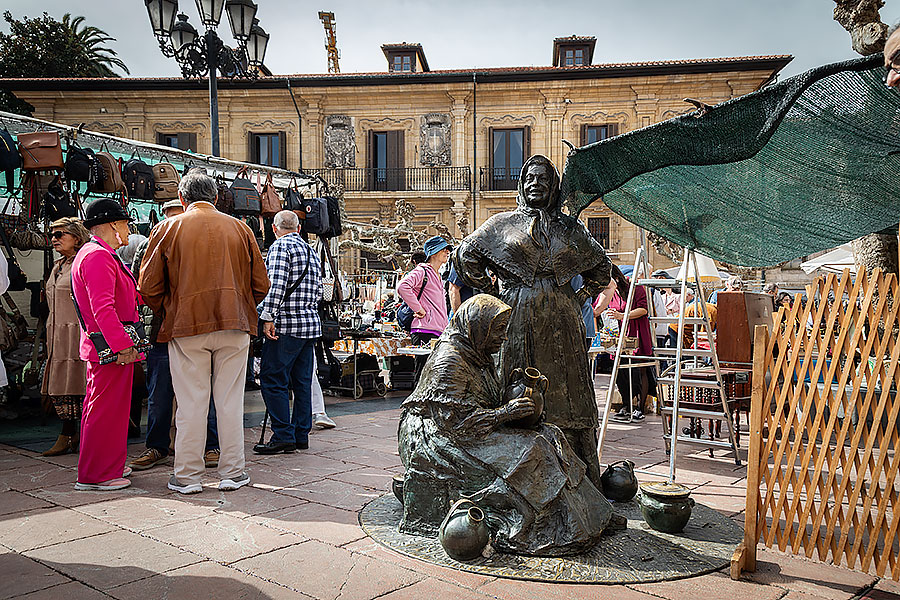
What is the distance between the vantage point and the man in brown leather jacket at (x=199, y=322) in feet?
15.3

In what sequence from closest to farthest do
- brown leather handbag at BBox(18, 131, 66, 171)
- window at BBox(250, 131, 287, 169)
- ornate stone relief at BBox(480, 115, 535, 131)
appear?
brown leather handbag at BBox(18, 131, 66, 171)
ornate stone relief at BBox(480, 115, 535, 131)
window at BBox(250, 131, 287, 169)

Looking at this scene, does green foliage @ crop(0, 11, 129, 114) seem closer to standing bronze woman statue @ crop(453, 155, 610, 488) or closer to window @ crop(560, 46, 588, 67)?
window @ crop(560, 46, 588, 67)

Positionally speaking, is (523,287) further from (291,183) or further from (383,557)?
(291,183)

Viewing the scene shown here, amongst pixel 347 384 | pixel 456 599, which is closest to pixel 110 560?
pixel 456 599

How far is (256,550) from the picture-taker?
3570 millimetres

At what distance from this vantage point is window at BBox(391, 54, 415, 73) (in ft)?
91.5

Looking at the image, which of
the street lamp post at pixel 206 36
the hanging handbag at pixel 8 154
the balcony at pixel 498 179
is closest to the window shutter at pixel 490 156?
the balcony at pixel 498 179

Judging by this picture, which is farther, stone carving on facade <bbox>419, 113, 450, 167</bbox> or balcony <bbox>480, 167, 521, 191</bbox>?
stone carving on facade <bbox>419, 113, 450, 167</bbox>

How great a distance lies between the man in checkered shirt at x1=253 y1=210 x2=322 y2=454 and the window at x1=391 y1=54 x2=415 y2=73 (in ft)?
76.7

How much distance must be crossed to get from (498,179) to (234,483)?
22.2 m

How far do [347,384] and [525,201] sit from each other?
6.59 m

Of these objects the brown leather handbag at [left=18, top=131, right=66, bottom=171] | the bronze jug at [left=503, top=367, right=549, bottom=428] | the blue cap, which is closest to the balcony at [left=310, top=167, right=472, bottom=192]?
the blue cap

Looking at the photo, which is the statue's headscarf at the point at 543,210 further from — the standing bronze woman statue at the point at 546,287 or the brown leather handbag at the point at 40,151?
the brown leather handbag at the point at 40,151

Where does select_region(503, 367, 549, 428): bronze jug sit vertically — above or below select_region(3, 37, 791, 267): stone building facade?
below
